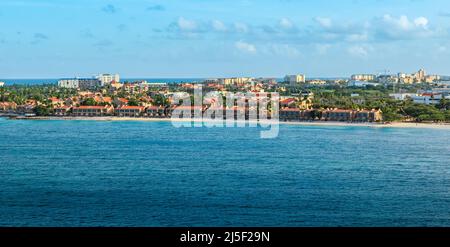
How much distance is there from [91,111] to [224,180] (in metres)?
10.7

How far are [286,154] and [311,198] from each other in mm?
2976

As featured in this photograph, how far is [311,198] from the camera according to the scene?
4.83 metres

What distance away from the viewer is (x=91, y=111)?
15.9m

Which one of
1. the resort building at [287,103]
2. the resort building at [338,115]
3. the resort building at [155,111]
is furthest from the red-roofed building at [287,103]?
the resort building at [155,111]

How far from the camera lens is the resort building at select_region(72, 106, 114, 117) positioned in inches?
623

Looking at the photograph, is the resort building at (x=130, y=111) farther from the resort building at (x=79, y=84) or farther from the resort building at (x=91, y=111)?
the resort building at (x=79, y=84)

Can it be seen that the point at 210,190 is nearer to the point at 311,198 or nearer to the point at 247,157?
the point at 311,198

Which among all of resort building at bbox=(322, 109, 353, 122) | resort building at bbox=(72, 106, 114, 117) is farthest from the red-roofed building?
resort building at bbox=(72, 106, 114, 117)

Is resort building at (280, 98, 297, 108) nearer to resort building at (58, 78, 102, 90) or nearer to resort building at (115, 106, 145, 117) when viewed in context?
resort building at (115, 106, 145, 117)

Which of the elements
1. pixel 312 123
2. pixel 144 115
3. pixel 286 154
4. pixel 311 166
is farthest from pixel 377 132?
pixel 144 115

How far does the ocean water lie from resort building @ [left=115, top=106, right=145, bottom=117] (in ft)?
17.5

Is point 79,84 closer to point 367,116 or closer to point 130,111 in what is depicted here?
point 130,111

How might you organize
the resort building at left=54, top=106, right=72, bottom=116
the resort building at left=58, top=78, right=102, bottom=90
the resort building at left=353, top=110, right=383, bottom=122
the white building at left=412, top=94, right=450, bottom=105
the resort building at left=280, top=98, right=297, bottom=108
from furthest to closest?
the resort building at left=58, top=78, right=102, bottom=90 < the white building at left=412, top=94, right=450, bottom=105 < the resort building at left=54, top=106, right=72, bottom=116 < the resort building at left=280, top=98, right=297, bottom=108 < the resort building at left=353, top=110, right=383, bottom=122

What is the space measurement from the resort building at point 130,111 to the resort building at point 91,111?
227 millimetres
